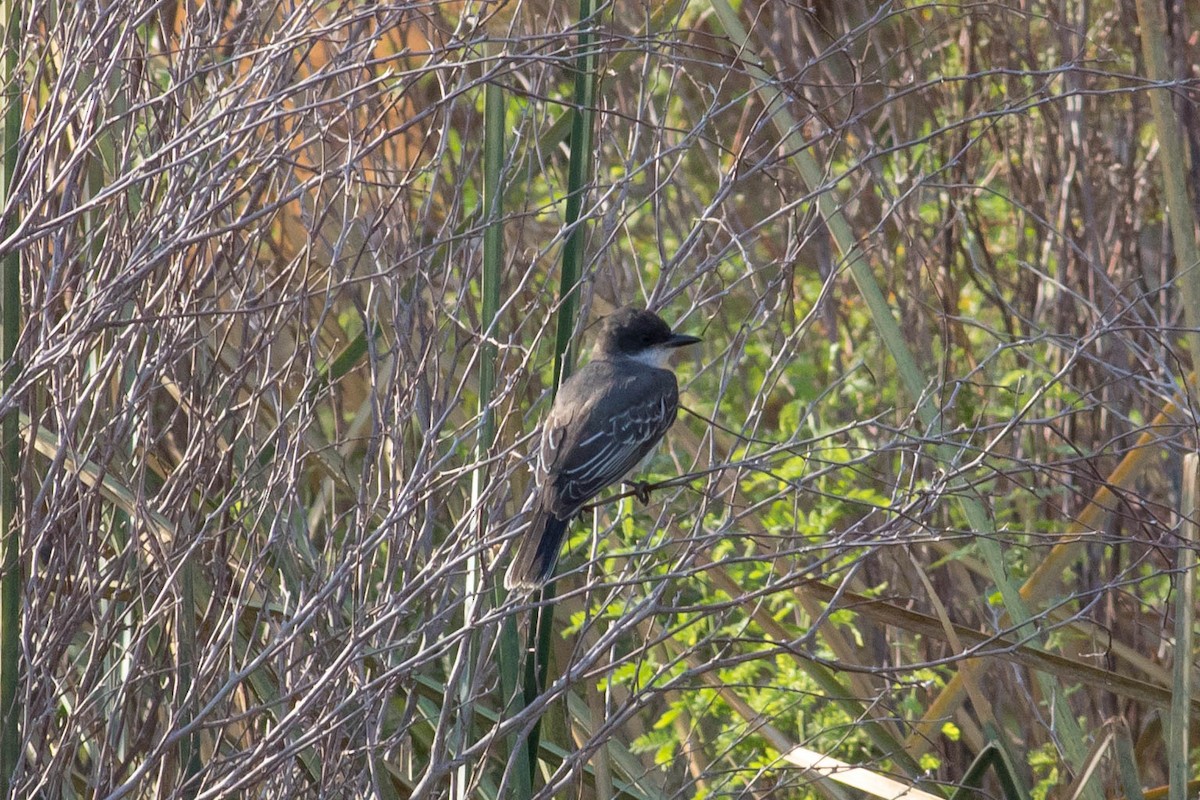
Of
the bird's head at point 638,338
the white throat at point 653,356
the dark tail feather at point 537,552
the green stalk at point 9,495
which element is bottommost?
the dark tail feather at point 537,552

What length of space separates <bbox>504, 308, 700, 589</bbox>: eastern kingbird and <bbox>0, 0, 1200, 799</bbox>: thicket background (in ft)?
0.49

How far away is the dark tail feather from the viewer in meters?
3.33

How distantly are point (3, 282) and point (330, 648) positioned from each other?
0.99m

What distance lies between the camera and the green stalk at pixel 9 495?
2.63 m

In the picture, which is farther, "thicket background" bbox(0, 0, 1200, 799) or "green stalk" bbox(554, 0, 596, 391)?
"green stalk" bbox(554, 0, 596, 391)

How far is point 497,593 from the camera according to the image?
10.3 ft

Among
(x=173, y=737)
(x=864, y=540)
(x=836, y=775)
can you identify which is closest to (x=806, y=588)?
(x=836, y=775)

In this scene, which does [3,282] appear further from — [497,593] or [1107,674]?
[1107,674]

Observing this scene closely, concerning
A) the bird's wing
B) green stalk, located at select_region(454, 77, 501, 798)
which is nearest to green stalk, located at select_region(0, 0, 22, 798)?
green stalk, located at select_region(454, 77, 501, 798)

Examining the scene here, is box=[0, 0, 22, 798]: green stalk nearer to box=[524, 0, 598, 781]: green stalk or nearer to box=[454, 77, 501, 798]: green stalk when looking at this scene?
box=[454, 77, 501, 798]: green stalk

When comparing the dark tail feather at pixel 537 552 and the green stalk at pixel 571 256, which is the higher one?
the green stalk at pixel 571 256

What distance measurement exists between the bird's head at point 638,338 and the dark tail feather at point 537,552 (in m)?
0.65

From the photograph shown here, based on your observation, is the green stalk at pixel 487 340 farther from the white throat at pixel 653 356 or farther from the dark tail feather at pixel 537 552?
the white throat at pixel 653 356

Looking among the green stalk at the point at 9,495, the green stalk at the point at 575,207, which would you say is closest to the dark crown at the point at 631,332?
the green stalk at the point at 575,207
